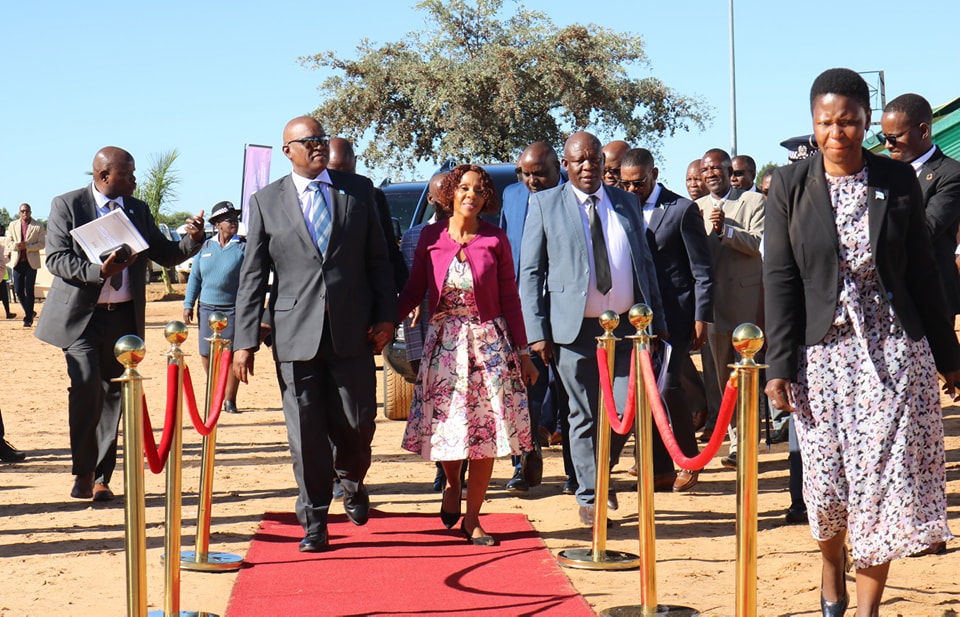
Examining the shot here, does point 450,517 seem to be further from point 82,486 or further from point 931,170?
point 931,170

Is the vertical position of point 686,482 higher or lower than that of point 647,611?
higher

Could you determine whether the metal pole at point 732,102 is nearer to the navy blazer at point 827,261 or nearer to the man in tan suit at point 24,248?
the man in tan suit at point 24,248

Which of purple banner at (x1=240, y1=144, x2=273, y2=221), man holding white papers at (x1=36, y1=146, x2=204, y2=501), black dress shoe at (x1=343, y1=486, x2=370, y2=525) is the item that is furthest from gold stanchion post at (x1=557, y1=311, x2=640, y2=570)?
purple banner at (x1=240, y1=144, x2=273, y2=221)

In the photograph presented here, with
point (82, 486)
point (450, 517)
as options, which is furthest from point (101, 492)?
point (450, 517)

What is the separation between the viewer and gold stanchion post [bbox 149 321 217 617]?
17.8 ft

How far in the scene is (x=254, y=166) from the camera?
13398 millimetres

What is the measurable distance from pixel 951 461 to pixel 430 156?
24494 mm

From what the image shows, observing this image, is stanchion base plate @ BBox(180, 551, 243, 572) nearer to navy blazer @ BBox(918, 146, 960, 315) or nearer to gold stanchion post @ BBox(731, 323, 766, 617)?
gold stanchion post @ BBox(731, 323, 766, 617)

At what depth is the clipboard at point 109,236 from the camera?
812cm

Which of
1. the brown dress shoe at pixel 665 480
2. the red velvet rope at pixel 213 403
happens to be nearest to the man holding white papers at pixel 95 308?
the red velvet rope at pixel 213 403

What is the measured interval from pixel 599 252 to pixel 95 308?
3368 millimetres

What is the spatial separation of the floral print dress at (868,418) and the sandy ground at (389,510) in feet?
2.99

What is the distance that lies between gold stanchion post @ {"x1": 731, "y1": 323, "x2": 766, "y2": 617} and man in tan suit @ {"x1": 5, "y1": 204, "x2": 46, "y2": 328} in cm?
2191

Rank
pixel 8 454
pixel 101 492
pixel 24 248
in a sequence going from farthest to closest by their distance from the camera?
pixel 24 248
pixel 8 454
pixel 101 492
